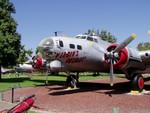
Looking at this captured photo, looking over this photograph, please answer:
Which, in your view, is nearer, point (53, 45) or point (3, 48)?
point (53, 45)

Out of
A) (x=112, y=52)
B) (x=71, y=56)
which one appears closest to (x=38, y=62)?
(x=71, y=56)

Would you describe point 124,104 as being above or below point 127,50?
below

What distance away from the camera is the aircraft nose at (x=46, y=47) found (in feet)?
60.8

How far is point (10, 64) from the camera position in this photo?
3441cm

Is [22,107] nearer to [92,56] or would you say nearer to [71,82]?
[92,56]

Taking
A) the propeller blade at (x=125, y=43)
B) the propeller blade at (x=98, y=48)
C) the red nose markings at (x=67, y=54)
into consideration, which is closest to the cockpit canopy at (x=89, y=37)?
the propeller blade at (x=98, y=48)

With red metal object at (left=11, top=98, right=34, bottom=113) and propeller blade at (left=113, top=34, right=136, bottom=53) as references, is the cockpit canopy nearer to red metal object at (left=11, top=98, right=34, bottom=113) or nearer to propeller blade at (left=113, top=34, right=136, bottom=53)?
propeller blade at (left=113, top=34, right=136, bottom=53)

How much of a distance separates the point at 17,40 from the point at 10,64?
3317 mm

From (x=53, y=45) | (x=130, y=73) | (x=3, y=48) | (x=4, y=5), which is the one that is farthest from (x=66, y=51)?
(x=4, y=5)

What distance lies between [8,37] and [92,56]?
17245 millimetres

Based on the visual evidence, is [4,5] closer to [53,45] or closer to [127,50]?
[53,45]

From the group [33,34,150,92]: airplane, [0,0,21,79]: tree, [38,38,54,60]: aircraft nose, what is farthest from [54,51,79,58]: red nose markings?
[0,0,21,79]: tree

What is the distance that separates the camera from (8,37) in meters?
33.8

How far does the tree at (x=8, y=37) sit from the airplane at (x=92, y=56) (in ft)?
48.3
